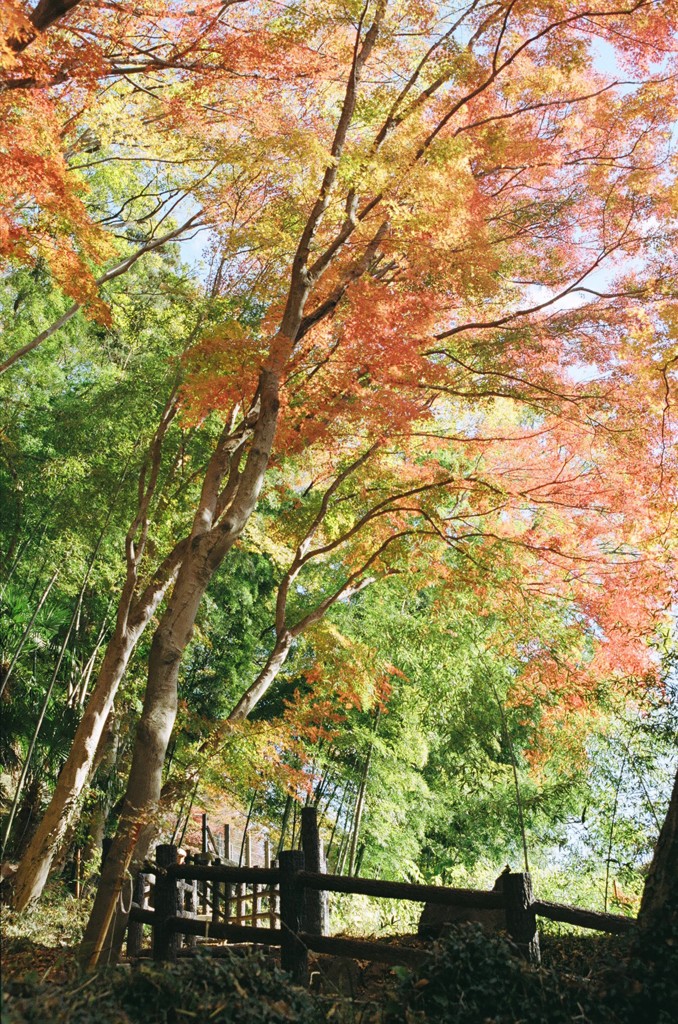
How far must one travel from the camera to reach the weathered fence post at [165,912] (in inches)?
192

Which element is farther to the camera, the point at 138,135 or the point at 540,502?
the point at 138,135

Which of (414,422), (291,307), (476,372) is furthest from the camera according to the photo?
(414,422)

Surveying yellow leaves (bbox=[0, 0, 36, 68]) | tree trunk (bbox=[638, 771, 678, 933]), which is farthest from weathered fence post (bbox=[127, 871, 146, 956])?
yellow leaves (bbox=[0, 0, 36, 68])

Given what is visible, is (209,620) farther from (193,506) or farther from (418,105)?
(418,105)

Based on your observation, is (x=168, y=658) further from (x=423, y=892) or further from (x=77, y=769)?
(x=423, y=892)

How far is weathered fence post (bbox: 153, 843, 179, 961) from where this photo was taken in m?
4.88

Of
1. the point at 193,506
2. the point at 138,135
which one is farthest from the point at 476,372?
the point at 138,135

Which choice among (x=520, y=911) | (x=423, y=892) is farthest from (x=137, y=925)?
(x=520, y=911)

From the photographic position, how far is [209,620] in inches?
535

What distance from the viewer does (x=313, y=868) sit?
6.06m

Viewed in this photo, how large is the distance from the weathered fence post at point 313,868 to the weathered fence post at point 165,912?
1.23 m

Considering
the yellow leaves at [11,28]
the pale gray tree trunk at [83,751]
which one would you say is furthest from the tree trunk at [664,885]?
the yellow leaves at [11,28]

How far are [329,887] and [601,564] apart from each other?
6.04 m

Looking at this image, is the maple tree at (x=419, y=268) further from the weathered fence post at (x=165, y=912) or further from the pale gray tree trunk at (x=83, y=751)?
the weathered fence post at (x=165, y=912)
